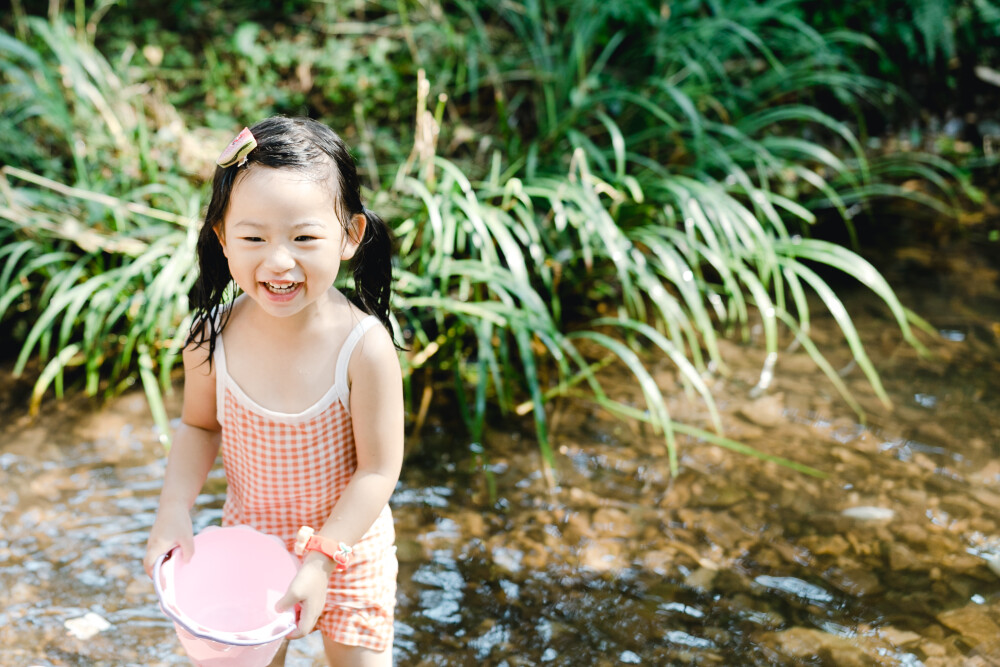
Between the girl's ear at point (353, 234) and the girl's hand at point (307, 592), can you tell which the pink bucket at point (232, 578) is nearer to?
the girl's hand at point (307, 592)

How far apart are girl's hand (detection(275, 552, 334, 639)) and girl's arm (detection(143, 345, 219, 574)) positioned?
0.70 ft

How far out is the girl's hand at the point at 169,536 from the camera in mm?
1379

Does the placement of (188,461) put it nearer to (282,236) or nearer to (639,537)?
(282,236)

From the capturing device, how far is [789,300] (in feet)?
11.3

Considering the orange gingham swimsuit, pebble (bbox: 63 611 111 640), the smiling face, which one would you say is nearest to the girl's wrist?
the orange gingham swimsuit

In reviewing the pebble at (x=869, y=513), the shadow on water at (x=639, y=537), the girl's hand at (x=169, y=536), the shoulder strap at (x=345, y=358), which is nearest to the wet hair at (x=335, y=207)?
the shoulder strap at (x=345, y=358)

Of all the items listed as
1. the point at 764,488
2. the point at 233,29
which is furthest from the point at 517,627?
the point at 233,29

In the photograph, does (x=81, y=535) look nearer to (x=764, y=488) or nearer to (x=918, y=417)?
(x=764, y=488)

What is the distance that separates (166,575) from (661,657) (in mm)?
1083

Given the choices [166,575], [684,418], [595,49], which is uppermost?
[595,49]

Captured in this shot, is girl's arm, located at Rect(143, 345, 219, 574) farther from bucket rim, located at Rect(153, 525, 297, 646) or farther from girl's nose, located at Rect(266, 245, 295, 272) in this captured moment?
girl's nose, located at Rect(266, 245, 295, 272)

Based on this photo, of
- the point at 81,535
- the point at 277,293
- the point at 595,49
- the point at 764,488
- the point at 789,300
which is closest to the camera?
the point at 277,293

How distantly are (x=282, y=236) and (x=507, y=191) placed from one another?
4.85 feet

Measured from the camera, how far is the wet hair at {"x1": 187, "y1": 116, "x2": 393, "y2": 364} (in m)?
1.27
